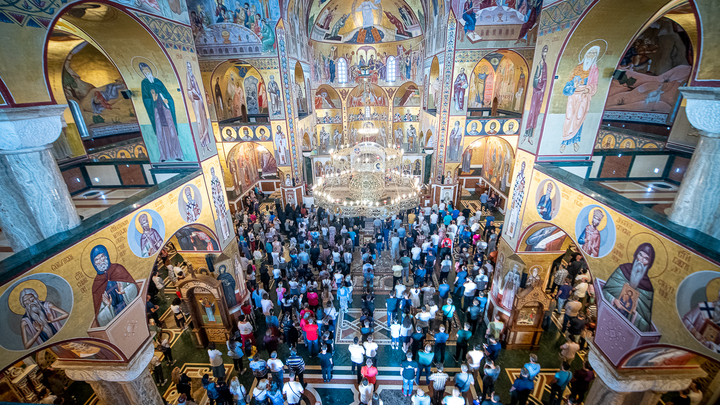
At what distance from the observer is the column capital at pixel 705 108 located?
394 centimetres

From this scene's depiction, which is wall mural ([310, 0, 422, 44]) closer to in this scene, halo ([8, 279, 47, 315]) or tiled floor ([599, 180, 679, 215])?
tiled floor ([599, 180, 679, 215])

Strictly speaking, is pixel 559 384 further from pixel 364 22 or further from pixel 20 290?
pixel 364 22

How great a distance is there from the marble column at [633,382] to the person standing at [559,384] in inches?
20.1

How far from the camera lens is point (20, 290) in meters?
3.91

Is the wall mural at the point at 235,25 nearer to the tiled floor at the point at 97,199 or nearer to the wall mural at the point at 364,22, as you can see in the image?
the wall mural at the point at 364,22

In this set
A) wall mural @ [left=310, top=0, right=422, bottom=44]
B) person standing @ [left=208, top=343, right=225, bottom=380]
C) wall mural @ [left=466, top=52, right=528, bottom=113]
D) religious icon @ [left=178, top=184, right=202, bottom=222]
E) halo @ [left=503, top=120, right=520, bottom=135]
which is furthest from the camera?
wall mural @ [left=310, top=0, right=422, bottom=44]

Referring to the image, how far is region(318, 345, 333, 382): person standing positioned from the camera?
273 inches

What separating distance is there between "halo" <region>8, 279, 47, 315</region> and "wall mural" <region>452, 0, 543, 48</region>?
1617 cm

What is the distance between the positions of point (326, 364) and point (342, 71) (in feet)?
74.9

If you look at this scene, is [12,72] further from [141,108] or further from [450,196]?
[450,196]

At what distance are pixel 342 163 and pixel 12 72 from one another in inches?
565

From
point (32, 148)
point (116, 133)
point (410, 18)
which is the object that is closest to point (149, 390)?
point (32, 148)

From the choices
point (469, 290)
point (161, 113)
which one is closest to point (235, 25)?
point (161, 113)

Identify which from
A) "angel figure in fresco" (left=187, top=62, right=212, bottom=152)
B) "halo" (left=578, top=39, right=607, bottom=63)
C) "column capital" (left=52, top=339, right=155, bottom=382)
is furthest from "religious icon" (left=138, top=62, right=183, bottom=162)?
"halo" (left=578, top=39, right=607, bottom=63)
